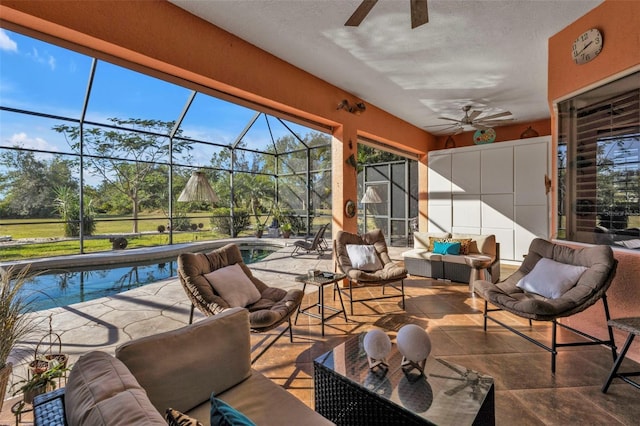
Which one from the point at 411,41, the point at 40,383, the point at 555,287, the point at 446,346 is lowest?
the point at 446,346

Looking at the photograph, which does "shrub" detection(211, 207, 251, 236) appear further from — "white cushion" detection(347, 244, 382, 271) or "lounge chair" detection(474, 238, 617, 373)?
"lounge chair" detection(474, 238, 617, 373)

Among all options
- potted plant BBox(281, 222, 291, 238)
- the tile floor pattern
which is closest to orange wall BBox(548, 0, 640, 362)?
the tile floor pattern

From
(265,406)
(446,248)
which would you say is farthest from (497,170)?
(265,406)

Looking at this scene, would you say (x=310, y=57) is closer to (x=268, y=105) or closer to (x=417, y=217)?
(x=268, y=105)

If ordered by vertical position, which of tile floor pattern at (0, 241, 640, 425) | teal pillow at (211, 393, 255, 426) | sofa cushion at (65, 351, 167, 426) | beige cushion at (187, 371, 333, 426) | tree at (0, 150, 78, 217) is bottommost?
tile floor pattern at (0, 241, 640, 425)

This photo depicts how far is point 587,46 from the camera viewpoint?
2.73 metres

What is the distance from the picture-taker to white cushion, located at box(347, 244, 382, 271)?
156 inches

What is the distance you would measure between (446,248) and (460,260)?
320mm

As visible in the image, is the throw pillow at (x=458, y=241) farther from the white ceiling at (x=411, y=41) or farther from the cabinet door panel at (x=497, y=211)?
the white ceiling at (x=411, y=41)

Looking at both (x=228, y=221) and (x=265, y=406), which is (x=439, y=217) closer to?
(x=228, y=221)

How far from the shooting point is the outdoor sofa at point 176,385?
0.83 meters

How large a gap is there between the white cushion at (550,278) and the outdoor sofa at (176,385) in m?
2.57

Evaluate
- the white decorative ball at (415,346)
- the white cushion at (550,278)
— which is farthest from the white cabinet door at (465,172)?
the white decorative ball at (415,346)

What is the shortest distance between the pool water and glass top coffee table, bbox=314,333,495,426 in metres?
3.69
